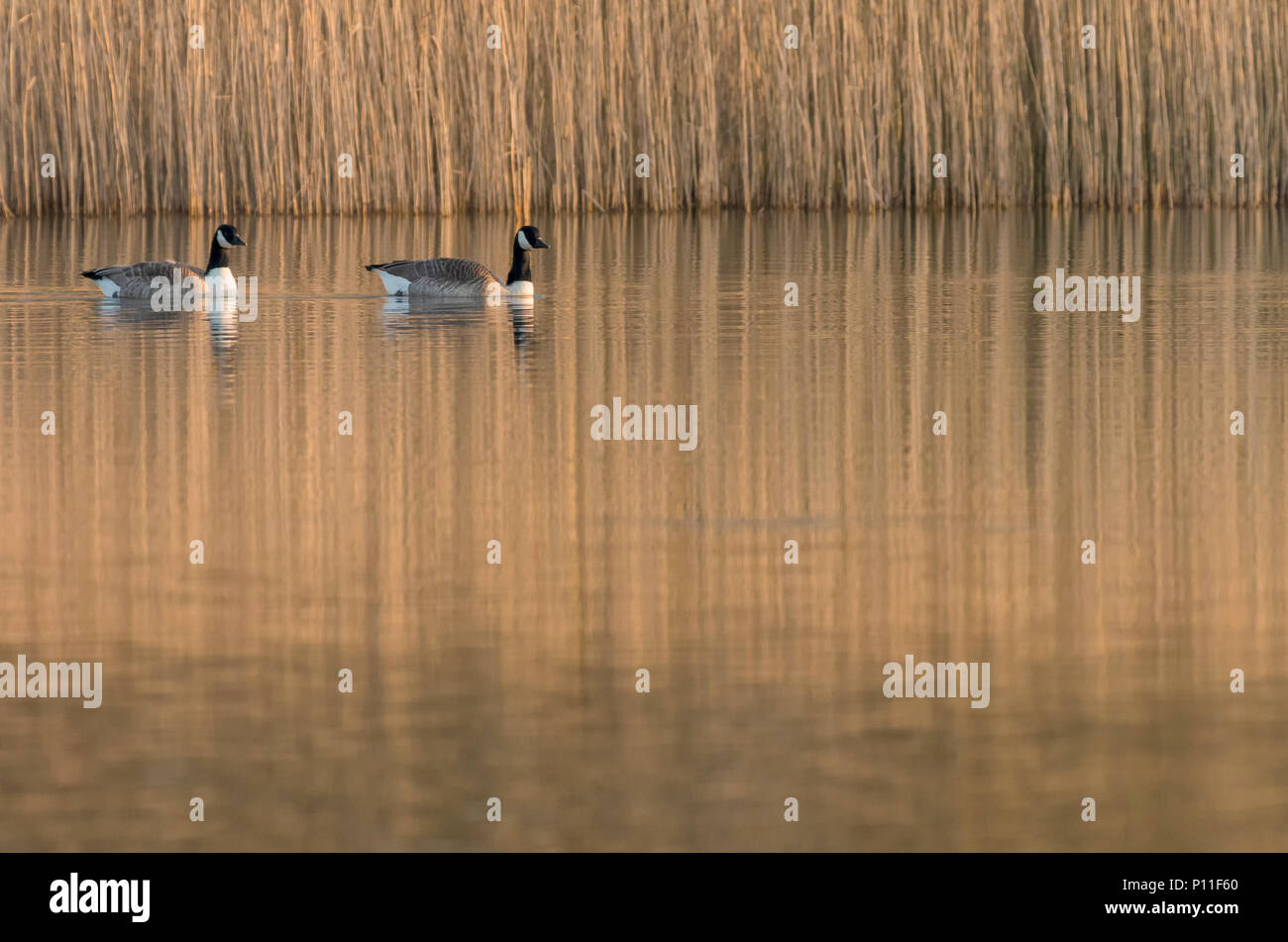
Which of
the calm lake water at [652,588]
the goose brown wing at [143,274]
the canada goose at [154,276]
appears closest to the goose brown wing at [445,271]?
the canada goose at [154,276]

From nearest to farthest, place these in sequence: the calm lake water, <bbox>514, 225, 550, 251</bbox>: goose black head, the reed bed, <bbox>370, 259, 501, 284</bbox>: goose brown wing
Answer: the calm lake water, <bbox>370, 259, 501, 284</bbox>: goose brown wing, <bbox>514, 225, 550, 251</bbox>: goose black head, the reed bed

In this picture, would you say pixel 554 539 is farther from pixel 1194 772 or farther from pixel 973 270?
pixel 973 270

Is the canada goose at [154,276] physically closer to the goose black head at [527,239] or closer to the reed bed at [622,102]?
Answer: the goose black head at [527,239]

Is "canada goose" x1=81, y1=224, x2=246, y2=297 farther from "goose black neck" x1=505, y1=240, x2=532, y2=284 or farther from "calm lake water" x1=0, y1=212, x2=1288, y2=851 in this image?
"calm lake water" x1=0, y1=212, x2=1288, y2=851

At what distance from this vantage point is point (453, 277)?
13750 mm

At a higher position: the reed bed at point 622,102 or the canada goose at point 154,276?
the reed bed at point 622,102

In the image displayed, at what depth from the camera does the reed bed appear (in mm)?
21031

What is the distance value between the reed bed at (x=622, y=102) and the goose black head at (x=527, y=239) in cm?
666

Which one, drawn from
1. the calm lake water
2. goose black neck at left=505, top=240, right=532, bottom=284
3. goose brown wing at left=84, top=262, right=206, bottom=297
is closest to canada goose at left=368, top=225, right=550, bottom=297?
goose black neck at left=505, top=240, right=532, bottom=284

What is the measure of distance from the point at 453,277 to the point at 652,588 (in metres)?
7.82

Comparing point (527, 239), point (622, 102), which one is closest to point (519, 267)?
point (527, 239)

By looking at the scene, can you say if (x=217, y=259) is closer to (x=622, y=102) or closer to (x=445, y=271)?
(x=445, y=271)

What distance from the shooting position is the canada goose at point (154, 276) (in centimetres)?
1379

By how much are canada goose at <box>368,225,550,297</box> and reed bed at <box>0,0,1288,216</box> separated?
719 centimetres
